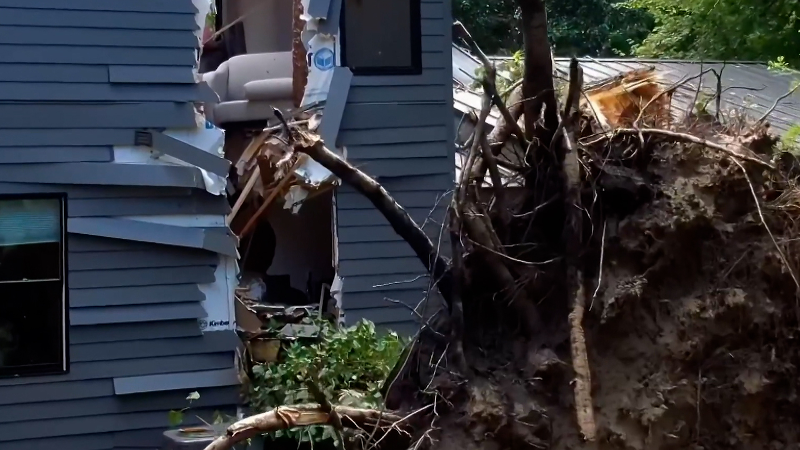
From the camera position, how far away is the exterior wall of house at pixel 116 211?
680cm

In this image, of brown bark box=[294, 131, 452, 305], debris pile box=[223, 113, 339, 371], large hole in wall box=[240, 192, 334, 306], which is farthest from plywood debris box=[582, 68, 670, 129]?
large hole in wall box=[240, 192, 334, 306]

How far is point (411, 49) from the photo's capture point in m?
8.02

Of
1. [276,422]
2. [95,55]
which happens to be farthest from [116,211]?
[276,422]

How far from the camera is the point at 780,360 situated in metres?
3.68

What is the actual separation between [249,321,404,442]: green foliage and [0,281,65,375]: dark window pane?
1.53 metres

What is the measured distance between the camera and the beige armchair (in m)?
8.80

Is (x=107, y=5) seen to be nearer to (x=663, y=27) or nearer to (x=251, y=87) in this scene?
(x=251, y=87)

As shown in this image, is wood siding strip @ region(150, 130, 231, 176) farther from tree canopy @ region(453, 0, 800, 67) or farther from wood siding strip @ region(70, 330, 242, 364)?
tree canopy @ region(453, 0, 800, 67)

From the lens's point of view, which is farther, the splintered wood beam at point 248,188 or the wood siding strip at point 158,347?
the splintered wood beam at point 248,188

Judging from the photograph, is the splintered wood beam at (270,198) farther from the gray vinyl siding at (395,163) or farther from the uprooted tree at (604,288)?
the uprooted tree at (604,288)

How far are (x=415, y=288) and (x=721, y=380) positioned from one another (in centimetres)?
444

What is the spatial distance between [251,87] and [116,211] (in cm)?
230

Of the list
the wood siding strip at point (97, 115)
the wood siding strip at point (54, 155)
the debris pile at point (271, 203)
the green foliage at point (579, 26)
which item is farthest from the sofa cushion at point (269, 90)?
the green foliage at point (579, 26)

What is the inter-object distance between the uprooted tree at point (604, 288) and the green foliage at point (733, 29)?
910 cm
